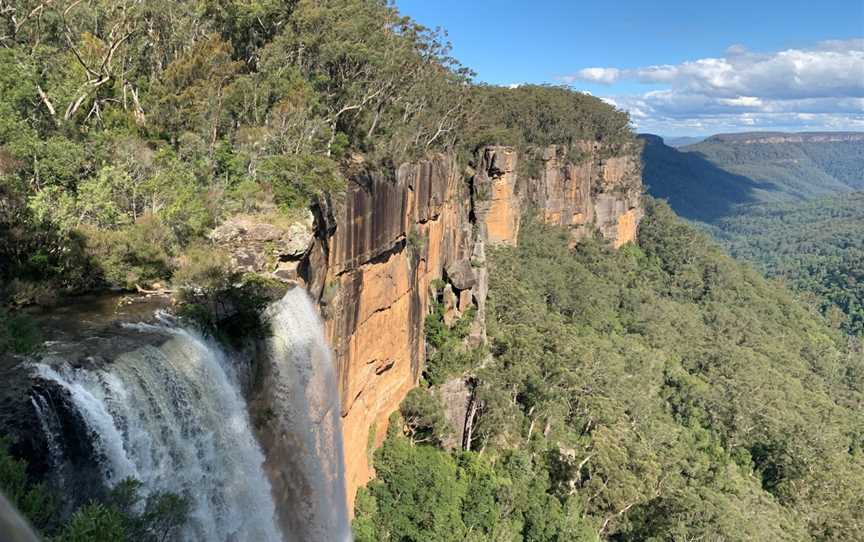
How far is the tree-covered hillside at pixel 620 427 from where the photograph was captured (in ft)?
82.5

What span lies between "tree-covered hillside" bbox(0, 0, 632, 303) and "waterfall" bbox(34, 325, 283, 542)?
3474 mm

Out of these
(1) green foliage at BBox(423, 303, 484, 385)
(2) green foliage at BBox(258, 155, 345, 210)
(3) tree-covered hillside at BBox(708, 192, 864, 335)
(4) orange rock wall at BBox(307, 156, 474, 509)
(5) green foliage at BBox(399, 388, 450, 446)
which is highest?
(2) green foliage at BBox(258, 155, 345, 210)

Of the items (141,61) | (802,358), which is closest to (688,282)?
(802,358)

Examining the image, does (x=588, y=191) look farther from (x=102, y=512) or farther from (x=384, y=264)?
(x=102, y=512)

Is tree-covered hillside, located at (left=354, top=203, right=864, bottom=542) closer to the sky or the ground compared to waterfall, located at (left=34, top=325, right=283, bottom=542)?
closer to the ground

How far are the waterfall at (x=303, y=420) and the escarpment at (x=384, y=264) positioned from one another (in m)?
1.43

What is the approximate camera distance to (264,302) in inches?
481

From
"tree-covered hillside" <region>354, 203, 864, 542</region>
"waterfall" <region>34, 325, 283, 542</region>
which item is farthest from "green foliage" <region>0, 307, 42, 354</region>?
"tree-covered hillside" <region>354, 203, 864, 542</region>

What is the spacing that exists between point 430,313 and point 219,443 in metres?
21.9

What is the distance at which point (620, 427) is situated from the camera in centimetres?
3547

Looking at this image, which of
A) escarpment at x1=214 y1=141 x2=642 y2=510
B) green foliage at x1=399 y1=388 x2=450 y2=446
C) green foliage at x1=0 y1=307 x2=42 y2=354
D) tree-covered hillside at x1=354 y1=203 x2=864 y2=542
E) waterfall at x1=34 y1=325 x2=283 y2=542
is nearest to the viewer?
waterfall at x1=34 y1=325 x2=283 y2=542

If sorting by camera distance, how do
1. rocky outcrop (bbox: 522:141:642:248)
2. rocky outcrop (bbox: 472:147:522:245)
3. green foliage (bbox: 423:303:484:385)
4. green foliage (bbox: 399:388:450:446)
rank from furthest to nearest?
rocky outcrop (bbox: 522:141:642:248), rocky outcrop (bbox: 472:147:522:245), green foliage (bbox: 423:303:484:385), green foliage (bbox: 399:388:450:446)

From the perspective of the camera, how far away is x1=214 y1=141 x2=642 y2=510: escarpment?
54.6 ft

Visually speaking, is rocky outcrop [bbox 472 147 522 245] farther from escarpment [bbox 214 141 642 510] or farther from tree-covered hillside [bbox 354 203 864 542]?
tree-covered hillside [bbox 354 203 864 542]
